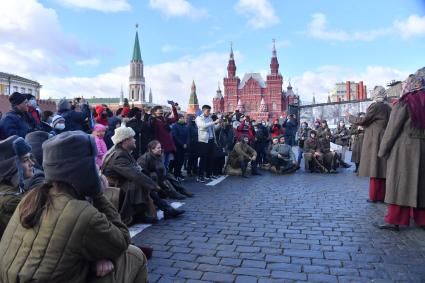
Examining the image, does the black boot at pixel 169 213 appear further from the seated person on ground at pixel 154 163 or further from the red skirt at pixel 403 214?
the red skirt at pixel 403 214

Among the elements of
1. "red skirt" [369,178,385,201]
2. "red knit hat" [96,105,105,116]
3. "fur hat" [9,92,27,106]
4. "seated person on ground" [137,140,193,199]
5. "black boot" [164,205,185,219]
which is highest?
"fur hat" [9,92,27,106]

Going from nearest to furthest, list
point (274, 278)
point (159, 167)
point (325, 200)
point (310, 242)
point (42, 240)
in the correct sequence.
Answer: point (42, 240) < point (274, 278) < point (310, 242) < point (159, 167) < point (325, 200)

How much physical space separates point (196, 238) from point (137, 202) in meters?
1.20

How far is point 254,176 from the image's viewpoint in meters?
13.4

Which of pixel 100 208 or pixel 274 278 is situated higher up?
pixel 100 208

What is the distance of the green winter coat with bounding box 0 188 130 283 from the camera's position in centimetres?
232

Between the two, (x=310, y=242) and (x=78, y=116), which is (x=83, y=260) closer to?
(x=310, y=242)

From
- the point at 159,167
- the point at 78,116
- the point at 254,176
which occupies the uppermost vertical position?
the point at 78,116

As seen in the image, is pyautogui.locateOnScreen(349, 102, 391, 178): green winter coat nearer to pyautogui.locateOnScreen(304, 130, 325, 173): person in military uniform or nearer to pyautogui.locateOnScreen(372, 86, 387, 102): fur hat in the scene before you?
pyautogui.locateOnScreen(372, 86, 387, 102): fur hat

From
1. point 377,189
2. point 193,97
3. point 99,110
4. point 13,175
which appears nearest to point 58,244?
point 13,175

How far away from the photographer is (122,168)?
20.2 feet

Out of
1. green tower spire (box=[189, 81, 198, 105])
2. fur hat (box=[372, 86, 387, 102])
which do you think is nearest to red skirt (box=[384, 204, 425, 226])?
fur hat (box=[372, 86, 387, 102])

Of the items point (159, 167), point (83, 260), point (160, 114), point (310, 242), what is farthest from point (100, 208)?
point (160, 114)

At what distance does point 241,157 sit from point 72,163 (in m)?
11.1
